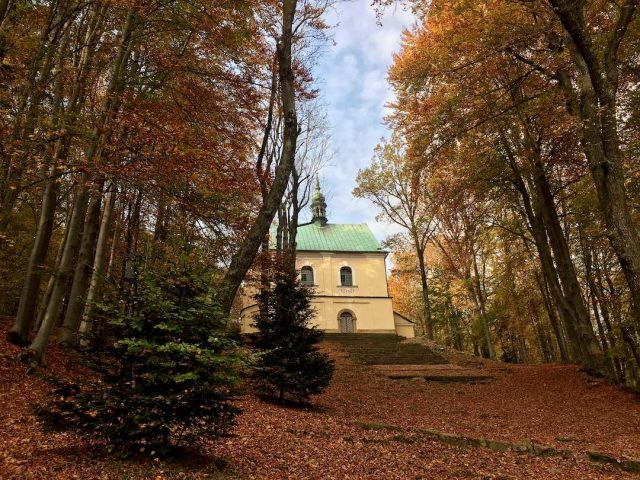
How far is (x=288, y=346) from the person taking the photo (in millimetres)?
9273

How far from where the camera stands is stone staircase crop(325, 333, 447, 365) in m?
17.9

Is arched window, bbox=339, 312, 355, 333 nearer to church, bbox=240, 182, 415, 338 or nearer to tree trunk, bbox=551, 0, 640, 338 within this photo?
church, bbox=240, 182, 415, 338

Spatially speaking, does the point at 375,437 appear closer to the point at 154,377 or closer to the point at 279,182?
the point at 154,377

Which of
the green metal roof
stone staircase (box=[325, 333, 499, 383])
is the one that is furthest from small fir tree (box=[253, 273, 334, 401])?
the green metal roof

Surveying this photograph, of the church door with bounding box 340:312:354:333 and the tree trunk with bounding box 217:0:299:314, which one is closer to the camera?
the tree trunk with bounding box 217:0:299:314

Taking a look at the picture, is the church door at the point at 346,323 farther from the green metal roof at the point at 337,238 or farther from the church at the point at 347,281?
the green metal roof at the point at 337,238

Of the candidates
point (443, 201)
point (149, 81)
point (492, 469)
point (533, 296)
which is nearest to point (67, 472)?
point (492, 469)

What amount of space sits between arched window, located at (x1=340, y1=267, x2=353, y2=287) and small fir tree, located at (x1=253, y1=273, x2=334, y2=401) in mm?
19660

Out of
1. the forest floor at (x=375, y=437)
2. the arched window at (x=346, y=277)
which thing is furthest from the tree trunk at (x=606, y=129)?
the arched window at (x=346, y=277)

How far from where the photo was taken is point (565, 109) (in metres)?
10.7

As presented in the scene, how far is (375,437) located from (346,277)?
23288 millimetres

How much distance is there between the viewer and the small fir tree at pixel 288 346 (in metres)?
9.02

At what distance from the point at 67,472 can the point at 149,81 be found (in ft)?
27.2

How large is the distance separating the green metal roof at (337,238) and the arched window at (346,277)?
1.44 m
